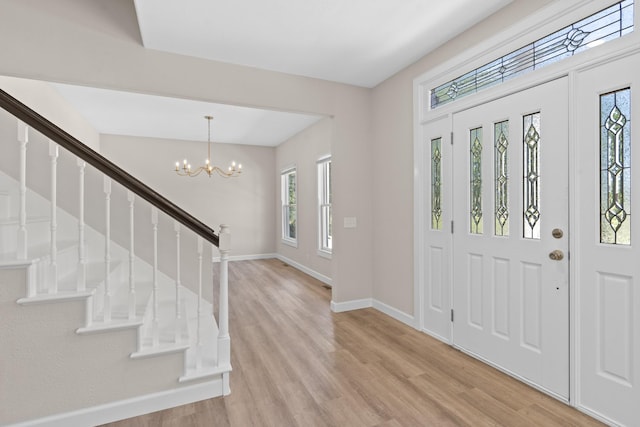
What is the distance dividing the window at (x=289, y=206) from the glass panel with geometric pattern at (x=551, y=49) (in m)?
4.28

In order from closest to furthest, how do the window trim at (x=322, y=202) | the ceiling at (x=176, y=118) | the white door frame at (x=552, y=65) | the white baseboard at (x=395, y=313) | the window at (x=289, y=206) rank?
the white door frame at (x=552, y=65)
the white baseboard at (x=395, y=313)
the ceiling at (x=176, y=118)
the window trim at (x=322, y=202)
the window at (x=289, y=206)

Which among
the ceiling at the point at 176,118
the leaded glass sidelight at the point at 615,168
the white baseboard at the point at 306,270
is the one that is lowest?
the white baseboard at the point at 306,270

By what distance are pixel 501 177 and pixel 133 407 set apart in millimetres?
2978

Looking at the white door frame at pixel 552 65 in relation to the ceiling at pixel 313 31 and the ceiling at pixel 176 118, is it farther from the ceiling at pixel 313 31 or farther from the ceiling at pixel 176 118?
the ceiling at pixel 176 118

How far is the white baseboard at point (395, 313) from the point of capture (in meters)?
3.22

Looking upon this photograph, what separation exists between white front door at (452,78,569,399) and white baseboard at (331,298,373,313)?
1.25 metres

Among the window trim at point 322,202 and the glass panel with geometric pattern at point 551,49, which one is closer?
the glass panel with geometric pattern at point 551,49

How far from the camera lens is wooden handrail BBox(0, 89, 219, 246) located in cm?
167

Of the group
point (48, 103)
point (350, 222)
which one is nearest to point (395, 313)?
point (350, 222)

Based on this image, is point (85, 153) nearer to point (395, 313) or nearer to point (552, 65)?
point (552, 65)

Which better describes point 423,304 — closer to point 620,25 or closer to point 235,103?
point 620,25

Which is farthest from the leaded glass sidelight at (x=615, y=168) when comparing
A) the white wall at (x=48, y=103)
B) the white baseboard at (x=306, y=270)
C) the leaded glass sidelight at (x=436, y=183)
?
the white wall at (x=48, y=103)

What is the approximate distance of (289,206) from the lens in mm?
6980

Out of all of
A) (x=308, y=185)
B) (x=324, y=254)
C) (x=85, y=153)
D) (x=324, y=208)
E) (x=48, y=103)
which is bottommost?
(x=324, y=254)
